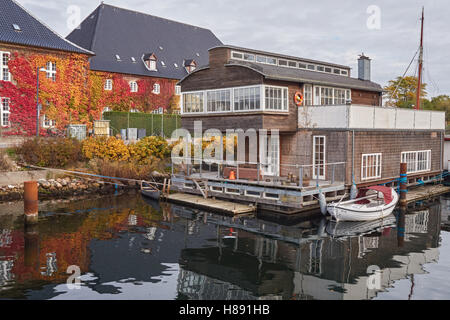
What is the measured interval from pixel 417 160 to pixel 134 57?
3324 cm

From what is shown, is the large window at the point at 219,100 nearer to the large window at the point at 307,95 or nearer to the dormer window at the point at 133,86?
the large window at the point at 307,95

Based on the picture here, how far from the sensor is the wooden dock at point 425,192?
1014 inches

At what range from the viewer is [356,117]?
22.2 metres

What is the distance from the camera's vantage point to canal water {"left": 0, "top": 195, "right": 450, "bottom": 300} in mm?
11938

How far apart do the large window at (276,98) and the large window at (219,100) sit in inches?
98.5

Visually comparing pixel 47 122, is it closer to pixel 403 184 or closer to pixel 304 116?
pixel 304 116

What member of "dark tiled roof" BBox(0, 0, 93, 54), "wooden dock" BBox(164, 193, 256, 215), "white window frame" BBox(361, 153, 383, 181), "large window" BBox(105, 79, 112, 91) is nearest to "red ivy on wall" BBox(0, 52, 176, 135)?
"large window" BBox(105, 79, 112, 91)

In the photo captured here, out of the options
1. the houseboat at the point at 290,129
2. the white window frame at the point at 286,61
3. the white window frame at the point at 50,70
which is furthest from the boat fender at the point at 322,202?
the white window frame at the point at 50,70

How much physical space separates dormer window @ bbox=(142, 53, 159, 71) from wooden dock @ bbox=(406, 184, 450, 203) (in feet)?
107

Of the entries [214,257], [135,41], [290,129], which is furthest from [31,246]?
[135,41]

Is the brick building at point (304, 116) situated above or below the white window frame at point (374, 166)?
above

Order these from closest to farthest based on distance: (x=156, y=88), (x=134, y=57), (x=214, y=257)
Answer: (x=214, y=257)
(x=134, y=57)
(x=156, y=88)

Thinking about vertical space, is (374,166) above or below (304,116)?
below
